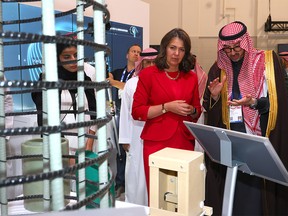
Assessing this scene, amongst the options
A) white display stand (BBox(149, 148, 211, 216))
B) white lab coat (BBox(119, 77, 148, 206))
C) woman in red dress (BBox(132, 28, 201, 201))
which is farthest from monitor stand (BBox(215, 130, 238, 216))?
white lab coat (BBox(119, 77, 148, 206))

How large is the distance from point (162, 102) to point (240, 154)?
0.86m

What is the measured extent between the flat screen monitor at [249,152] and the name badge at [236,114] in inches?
25.9

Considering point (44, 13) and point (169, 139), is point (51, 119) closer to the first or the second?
point (44, 13)

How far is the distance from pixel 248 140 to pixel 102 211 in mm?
861

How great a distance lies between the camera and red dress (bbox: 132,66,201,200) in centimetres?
212

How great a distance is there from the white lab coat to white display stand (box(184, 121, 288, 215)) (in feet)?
4.24

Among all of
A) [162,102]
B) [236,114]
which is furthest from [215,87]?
[162,102]

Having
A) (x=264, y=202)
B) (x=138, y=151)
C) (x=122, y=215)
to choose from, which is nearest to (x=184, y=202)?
(x=122, y=215)

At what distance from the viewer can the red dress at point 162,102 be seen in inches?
83.5

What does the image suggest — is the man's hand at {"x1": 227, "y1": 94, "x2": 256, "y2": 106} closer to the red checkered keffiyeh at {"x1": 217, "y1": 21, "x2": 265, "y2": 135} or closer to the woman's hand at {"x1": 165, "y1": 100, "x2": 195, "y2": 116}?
the red checkered keffiyeh at {"x1": 217, "y1": 21, "x2": 265, "y2": 135}

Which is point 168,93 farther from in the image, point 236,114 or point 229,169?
point 229,169

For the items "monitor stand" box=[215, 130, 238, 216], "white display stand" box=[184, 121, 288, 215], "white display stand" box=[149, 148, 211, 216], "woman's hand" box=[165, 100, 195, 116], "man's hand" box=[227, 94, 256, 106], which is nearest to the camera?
"white display stand" box=[149, 148, 211, 216]

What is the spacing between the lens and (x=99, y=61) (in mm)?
579

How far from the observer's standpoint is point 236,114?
2104mm
